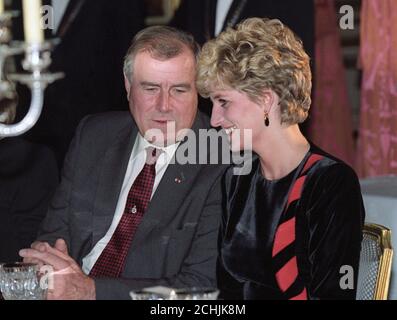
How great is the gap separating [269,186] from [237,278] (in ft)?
0.96

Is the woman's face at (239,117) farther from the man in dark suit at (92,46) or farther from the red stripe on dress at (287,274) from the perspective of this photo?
the man in dark suit at (92,46)

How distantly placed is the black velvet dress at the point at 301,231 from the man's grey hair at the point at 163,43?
450 millimetres

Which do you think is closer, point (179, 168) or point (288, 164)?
point (288, 164)

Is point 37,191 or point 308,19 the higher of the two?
point 308,19

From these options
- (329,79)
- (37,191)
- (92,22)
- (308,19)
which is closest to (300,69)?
(37,191)

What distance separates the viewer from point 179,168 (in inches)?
125

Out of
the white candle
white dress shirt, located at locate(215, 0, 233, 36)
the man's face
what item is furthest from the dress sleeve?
white dress shirt, located at locate(215, 0, 233, 36)

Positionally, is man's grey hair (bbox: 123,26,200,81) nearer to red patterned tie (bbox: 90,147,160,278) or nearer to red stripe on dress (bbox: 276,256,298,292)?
red patterned tie (bbox: 90,147,160,278)

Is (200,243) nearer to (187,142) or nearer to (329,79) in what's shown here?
(187,142)

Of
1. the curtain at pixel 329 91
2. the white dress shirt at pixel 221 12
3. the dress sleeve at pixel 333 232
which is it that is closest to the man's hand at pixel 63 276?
the dress sleeve at pixel 333 232

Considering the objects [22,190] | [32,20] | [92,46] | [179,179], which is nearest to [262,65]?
[179,179]

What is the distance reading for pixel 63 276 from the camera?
2.72m

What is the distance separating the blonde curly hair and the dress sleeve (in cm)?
26

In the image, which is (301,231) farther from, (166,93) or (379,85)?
(379,85)
